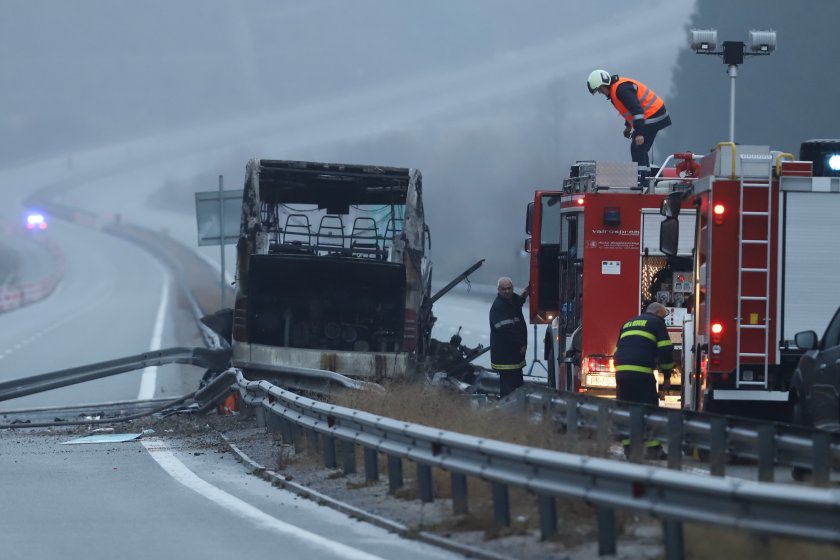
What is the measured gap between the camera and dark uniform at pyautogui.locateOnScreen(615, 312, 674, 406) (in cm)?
1354

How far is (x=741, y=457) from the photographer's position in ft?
34.4

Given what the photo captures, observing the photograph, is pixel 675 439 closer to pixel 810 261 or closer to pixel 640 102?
pixel 810 261

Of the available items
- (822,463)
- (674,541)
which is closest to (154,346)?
(822,463)

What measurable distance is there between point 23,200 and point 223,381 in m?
159

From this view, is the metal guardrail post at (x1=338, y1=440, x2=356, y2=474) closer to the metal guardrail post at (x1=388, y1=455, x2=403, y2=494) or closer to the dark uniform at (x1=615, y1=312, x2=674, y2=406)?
the metal guardrail post at (x1=388, y1=455, x2=403, y2=494)

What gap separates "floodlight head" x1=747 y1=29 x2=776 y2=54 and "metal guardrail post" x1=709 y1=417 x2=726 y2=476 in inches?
401

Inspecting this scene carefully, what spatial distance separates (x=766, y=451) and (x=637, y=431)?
59.0 inches

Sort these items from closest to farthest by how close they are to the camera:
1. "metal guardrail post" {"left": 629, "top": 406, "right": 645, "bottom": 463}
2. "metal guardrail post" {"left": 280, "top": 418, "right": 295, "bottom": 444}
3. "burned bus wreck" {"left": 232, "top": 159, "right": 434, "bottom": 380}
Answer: "metal guardrail post" {"left": 629, "top": 406, "right": 645, "bottom": 463}
"metal guardrail post" {"left": 280, "top": 418, "right": 295, "bottom": 444}
"burned bus wreck" {"left": 232, "top": 159, "right": 434, "bottom": 380}

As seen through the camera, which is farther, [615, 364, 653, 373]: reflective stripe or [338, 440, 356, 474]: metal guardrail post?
[615, 364, 653, 373]: reflective stripe

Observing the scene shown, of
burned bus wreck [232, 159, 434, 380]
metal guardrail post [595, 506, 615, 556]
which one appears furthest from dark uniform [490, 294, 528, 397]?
metal guardrail post [595, 506, 615, 556]

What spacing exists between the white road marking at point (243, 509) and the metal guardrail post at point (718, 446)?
2385mm

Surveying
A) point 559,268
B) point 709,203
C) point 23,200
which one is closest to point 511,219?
point 559,268

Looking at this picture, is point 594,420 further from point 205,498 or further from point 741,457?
point 205,498

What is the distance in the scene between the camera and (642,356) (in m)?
13.5
